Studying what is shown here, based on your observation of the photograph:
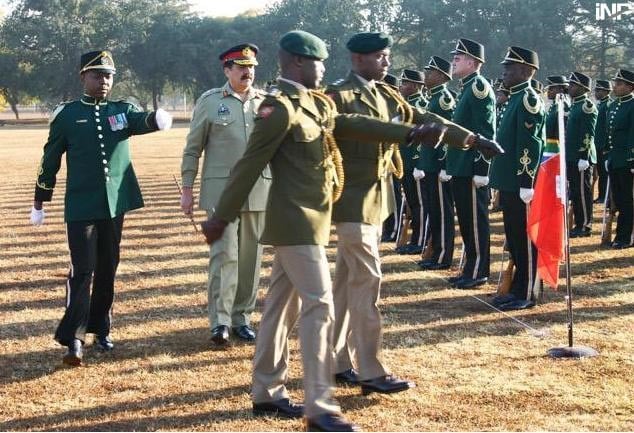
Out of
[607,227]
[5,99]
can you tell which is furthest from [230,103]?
[5,99]

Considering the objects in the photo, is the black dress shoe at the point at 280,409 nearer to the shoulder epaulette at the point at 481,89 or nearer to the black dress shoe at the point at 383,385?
the black dress shoe at the point at 383,385

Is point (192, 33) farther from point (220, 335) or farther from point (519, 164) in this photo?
point (220, 335)

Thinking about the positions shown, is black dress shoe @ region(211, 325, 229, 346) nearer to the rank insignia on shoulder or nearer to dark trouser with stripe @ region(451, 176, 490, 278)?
the rank insignia on shoulder

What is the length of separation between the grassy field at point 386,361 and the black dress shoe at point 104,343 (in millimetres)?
71

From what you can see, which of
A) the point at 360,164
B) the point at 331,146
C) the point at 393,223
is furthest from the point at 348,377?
the point at 393,223

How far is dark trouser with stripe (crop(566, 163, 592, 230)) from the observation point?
11562 mm

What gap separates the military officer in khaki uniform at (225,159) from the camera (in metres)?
6.27

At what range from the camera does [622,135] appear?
35.0ft

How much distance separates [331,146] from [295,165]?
243 millimetres

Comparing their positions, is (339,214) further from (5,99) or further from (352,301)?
(5,99)

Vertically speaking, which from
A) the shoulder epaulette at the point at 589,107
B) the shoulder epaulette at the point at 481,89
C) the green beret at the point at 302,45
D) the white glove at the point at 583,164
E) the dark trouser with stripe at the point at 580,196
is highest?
the shoulder epaulette at the point at 589,107

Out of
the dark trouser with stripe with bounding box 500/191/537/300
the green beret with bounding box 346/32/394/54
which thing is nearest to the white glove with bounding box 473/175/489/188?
the dark trouser with stripe with bounding box 500/191/537/300

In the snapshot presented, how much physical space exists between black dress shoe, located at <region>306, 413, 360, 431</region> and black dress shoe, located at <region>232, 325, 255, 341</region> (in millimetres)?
2126

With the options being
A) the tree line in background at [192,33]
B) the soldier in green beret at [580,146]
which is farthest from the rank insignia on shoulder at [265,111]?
the tree line in background at [192,33]
